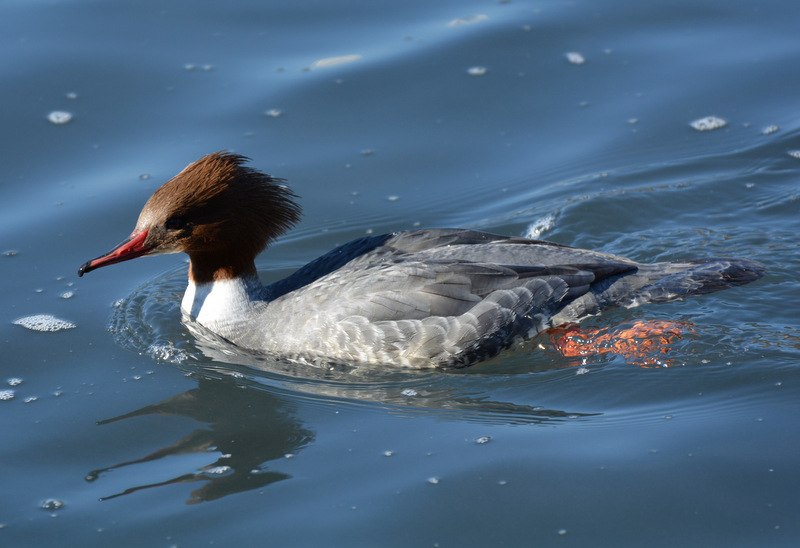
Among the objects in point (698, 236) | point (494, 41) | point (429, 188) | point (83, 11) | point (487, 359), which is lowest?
point (487, 359)

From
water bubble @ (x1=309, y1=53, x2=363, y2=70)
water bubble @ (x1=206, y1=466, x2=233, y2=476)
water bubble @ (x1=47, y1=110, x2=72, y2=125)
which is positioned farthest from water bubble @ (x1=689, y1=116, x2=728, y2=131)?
water bubble @ (x1=47, y1=110, x2=72, y2=125)

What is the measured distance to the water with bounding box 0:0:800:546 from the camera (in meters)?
5.30

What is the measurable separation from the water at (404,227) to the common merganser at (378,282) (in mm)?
193

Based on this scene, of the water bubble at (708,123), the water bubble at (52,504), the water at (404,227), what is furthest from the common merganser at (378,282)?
the water bubble at (708,123)

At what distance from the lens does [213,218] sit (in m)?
6.88

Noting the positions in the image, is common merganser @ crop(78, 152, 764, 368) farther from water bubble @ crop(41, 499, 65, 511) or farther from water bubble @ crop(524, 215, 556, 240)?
water bubble @ crop(41, 499, 65, 511)

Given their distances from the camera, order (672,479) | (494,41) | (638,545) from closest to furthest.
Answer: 1. (638,545)
2. (672,479)
3. (494,41)

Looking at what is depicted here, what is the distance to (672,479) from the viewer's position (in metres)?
5.33

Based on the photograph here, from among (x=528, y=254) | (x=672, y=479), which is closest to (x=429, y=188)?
(x=528, y=254)

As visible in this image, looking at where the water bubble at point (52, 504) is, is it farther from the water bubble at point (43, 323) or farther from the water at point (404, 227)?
the water bubble at point (43, 323)

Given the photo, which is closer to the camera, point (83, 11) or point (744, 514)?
point (744, 514)

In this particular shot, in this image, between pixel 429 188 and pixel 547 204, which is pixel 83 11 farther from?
pixel 547 204

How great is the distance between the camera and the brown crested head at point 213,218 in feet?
22.2

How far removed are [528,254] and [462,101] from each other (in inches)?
136
